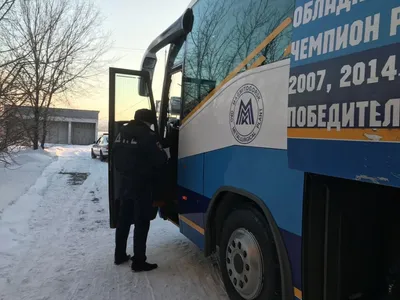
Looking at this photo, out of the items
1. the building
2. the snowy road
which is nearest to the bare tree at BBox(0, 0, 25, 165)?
the snowy road

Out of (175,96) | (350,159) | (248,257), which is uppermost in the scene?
(175,96)

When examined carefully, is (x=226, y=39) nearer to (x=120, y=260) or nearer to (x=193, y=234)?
(x=193, y=234)

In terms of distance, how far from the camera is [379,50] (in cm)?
161

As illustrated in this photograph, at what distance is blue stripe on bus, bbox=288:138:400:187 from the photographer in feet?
5.14

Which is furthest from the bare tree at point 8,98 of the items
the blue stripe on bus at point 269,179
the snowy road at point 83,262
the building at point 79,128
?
the building at point 79,128

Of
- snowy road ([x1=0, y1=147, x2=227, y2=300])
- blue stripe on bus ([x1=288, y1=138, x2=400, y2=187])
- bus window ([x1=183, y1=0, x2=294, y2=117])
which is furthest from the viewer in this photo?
snowy road ([x1=0, y1=147, x2=227, y2=300])

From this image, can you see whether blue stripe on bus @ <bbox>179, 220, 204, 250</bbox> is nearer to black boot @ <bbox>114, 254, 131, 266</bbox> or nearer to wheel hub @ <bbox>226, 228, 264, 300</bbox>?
wheel hub @ <bbox>226, 228, 264, 300</bbox>

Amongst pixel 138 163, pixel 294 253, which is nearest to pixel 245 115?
pixel 294 253

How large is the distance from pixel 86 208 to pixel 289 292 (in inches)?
240

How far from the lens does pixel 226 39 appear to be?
11.2ft

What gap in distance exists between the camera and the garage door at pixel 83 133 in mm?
48562

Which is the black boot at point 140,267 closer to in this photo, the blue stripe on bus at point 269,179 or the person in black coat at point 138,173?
the person in black coat at point 138,173

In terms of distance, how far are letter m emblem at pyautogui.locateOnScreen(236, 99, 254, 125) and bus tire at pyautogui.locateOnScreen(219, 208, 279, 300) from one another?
734 millimetres

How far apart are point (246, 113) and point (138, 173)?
170 centimetres
